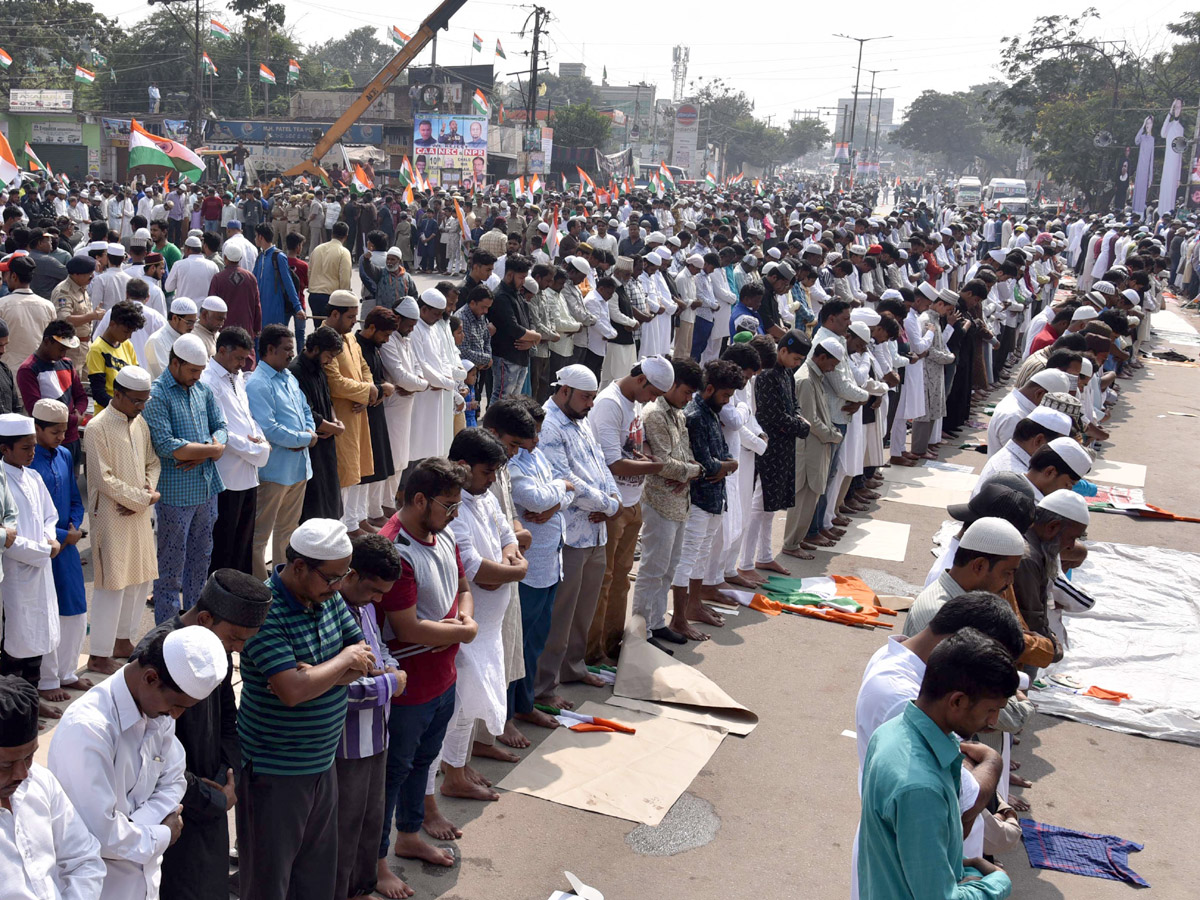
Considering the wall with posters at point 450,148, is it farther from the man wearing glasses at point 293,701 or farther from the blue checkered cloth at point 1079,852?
the man wearing glasses at point 293,701

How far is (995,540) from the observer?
13.1 feet

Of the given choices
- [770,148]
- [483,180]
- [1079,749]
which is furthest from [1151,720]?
[770,148]

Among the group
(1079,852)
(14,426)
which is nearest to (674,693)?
(1079,852)

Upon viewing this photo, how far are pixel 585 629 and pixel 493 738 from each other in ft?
3.04

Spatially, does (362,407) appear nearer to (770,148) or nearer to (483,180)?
(483,180)

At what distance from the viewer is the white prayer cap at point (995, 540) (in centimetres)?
400

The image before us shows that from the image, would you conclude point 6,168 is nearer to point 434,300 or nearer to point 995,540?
point 434,300

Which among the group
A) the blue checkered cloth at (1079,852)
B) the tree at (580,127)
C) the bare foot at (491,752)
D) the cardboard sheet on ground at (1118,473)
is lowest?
the blue checkered cloth at (1079,852)

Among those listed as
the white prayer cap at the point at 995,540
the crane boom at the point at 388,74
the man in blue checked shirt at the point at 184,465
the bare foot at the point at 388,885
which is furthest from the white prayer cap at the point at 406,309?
the crane boom at the point at 388,74

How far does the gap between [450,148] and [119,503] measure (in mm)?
33252

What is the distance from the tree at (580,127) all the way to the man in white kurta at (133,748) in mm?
57322

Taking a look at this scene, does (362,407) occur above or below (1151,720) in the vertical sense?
above

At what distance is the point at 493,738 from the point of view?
5.49 metres

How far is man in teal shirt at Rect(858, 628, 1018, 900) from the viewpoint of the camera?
8.60 ft
